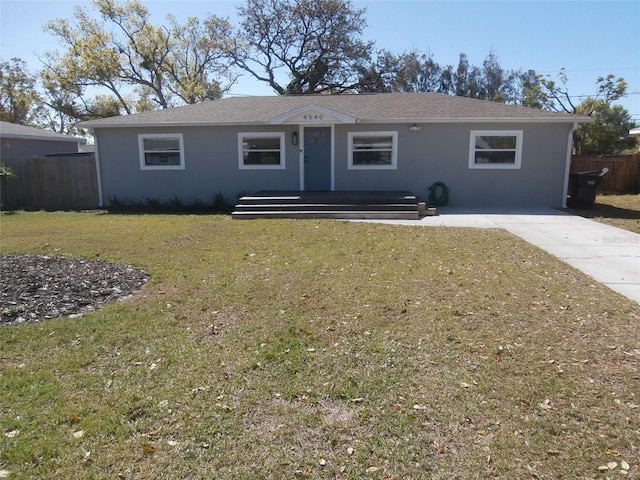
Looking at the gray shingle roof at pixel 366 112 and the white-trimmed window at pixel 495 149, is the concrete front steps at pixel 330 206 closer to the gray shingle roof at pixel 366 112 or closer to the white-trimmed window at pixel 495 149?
the gray shingle roof at pixel 366 112

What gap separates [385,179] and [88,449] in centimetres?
1216

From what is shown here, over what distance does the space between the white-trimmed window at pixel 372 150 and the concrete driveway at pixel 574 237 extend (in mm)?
2287

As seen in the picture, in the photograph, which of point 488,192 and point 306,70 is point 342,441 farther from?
point 306,70

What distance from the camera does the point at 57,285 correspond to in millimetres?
5551

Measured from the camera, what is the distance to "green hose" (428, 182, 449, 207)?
1361cm

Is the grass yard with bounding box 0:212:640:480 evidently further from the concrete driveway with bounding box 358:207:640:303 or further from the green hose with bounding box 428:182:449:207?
the green hose with bounding box 428:182:449:207

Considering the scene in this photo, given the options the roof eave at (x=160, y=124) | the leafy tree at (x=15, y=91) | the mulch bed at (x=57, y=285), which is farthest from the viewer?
the leafy tree at (x=15, y=91)

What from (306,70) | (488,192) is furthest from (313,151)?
(306,70)

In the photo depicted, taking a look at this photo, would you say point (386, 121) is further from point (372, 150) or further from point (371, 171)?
point (371, 171)

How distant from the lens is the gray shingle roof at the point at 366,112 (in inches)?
513

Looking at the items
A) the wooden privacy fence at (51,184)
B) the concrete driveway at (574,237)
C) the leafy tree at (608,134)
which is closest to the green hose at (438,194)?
the concrete driveway at (574,237)

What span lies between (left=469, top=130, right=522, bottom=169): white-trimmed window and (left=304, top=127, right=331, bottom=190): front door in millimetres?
4346

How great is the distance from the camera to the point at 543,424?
2801 mm

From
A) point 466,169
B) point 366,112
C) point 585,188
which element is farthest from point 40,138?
point 585,188
